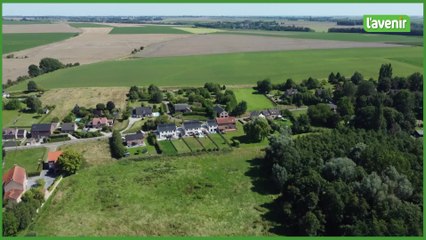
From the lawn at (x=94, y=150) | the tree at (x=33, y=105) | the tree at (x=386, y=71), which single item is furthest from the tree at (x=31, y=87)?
the tree at (x=386, y=71)

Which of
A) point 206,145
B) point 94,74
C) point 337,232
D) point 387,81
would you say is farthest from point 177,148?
point 94,74

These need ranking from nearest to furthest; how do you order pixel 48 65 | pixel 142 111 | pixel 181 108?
pixel 142 111 < pixel 181 108 < pixel 48 65

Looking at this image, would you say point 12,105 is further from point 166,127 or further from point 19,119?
point 166,127

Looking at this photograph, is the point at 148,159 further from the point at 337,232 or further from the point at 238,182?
the point at 337,232

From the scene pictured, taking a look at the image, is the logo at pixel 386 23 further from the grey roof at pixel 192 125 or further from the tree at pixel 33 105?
the tree at pixel 33 105

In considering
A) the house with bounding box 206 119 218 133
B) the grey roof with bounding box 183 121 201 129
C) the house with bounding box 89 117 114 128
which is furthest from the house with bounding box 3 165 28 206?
the house with bounding box 206 119 218 133

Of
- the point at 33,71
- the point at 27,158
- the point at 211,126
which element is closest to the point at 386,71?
the point at 211,126
